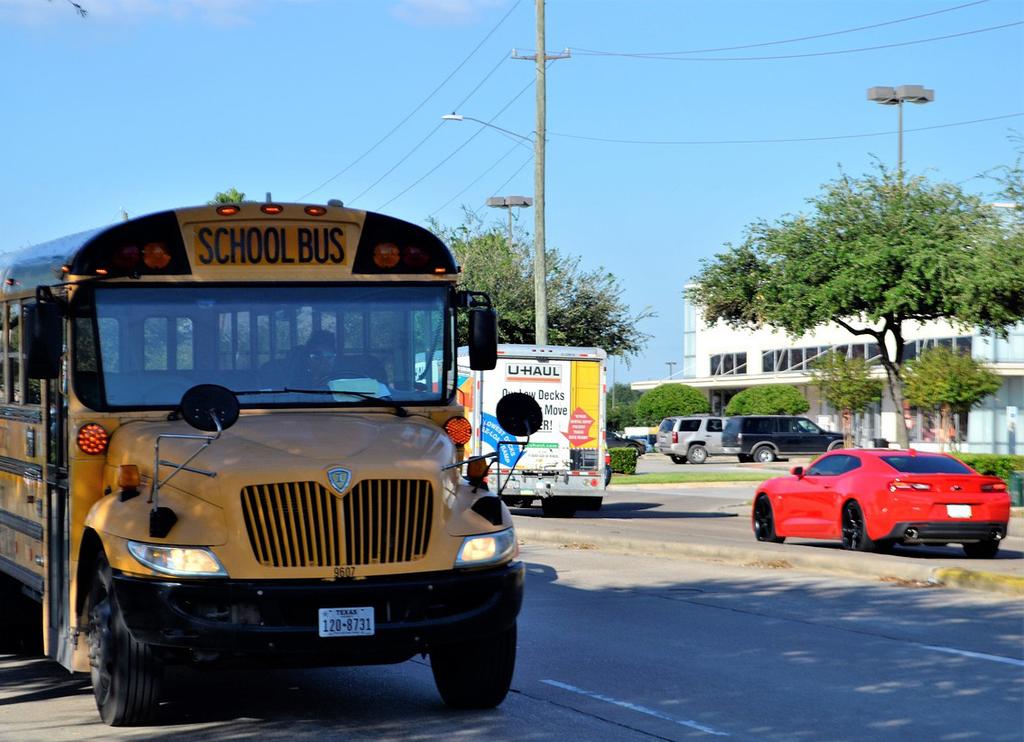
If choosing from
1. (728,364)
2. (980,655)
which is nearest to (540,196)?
(980,655)

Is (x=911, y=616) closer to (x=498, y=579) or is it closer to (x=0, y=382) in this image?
(x=498, y=579)

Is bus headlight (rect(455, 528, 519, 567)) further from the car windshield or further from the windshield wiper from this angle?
the car windshield

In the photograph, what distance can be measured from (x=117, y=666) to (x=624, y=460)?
131 feet

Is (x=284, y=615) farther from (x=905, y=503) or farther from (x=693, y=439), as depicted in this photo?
(x=693, y=439)

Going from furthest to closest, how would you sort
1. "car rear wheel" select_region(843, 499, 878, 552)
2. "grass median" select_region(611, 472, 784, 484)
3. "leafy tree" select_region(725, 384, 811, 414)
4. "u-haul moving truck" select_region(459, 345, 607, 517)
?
"leafy tree" select_region(725, 384, 811, 414), "grass median" select_region(611, 472, 784, 484), "u-haul moving truck" select_region(459, 345, 607, 517), "car rear wheel" select_region(843, 499, 878, 552)

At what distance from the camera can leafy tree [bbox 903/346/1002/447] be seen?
46125mm

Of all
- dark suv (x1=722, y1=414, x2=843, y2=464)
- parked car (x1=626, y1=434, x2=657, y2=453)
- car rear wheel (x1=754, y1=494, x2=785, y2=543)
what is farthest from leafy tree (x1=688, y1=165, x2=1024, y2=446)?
parked car (x1=626, y1=434, x2=657, y2=453)

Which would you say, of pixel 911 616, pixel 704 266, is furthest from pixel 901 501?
pixel 704 266

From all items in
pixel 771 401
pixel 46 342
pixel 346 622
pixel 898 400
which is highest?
pixel 771 401

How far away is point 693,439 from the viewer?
59.5m

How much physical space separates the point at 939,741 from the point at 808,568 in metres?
9.57

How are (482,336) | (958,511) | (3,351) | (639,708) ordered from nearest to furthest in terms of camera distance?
1. (639,708)
2. (482,336)
3. (3,351)
4. (958,511)

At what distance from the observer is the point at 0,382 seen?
10469mm

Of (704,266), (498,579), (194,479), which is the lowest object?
(498,579)
